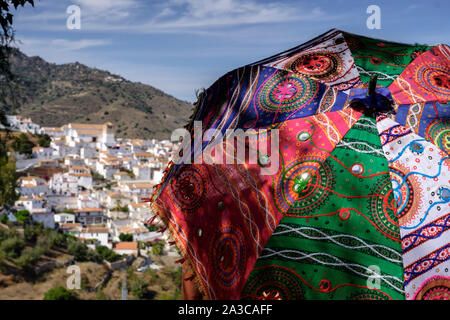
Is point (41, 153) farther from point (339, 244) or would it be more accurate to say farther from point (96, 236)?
point (339, 244)

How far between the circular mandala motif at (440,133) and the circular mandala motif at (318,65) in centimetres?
43

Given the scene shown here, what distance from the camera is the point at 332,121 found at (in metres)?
1.55

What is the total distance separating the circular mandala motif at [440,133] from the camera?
4.84 ft

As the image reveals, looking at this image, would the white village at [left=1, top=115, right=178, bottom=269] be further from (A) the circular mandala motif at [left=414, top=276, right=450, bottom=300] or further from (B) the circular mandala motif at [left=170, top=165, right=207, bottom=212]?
(A) the circular mandala motif at [left=414, top=276, right=450, bottom=300]

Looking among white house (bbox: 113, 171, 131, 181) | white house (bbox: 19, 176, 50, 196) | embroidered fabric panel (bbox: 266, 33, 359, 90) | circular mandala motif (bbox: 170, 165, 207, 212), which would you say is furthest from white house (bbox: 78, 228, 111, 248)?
embroidered fabric panel (bbox: 266, 33, 359, 90)

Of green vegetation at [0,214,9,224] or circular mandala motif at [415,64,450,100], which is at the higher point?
circular mandala motif at [415,64,450,100]

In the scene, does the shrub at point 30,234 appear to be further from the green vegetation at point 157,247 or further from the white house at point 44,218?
the green vegetation at point 157,247

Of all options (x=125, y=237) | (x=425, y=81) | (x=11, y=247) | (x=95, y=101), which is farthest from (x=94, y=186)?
(x=425, y=81)

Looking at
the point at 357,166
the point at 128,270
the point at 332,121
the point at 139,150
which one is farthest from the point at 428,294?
the point at 139,150

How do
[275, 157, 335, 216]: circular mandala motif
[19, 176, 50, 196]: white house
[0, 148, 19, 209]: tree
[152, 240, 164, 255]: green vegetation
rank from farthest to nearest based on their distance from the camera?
[19, 176, 50, 196]: white house, [152, 240, 164, 255]: green vegetation, [0, 148, 19, 209]: tree, [275, 157, 335, 216]: circular mandala motif

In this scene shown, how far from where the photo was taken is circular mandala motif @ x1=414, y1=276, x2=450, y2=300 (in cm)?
132

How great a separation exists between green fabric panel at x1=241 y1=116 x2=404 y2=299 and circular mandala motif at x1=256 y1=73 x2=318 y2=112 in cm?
31
